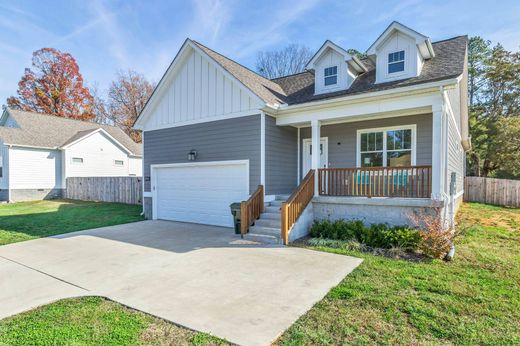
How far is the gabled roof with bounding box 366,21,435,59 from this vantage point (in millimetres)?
8180

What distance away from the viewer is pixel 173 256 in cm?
616

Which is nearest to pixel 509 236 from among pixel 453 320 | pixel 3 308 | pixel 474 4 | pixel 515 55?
pixel 453 320

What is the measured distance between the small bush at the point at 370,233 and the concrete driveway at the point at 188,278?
4.09ft

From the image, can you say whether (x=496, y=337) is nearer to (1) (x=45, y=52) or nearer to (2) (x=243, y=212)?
(2) (x=243, y=212)

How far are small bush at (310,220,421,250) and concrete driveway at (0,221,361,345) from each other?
4.09ft

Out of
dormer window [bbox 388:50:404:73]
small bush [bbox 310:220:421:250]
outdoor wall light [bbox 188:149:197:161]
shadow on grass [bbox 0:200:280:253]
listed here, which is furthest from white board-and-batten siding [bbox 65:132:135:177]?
dormer window [bbox 388:50:404:73]

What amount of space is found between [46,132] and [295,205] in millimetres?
20499

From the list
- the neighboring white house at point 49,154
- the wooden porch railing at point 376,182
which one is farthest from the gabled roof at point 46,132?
the wooden porch railing at point 376,182

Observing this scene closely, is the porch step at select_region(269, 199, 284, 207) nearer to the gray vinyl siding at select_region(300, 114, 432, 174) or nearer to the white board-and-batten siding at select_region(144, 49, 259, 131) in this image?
the gray vinyl siding at select_region(300, 114, 432, 174)

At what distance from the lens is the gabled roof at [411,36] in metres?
8.18

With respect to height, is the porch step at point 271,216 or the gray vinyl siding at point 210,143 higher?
the gray vinyl siding at point 210,143

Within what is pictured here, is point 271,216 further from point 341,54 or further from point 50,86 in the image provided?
point 50,86

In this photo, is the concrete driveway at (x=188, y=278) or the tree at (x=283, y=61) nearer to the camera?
the concrete driveway at (x=188, y=278)

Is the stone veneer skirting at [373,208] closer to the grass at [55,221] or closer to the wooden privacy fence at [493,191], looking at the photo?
the grass at [55,221]
